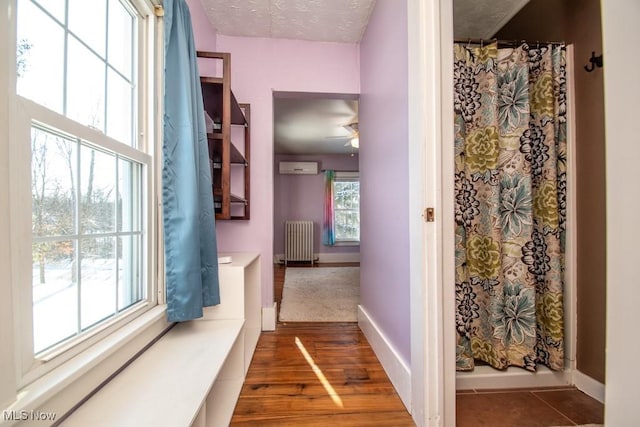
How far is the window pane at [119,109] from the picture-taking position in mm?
883

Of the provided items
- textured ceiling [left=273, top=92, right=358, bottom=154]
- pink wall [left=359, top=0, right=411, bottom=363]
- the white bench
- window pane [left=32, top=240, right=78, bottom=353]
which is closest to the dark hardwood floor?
the white bench

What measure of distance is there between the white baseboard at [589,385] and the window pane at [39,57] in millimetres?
2475

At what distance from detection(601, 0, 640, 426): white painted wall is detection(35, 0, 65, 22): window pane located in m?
1.29

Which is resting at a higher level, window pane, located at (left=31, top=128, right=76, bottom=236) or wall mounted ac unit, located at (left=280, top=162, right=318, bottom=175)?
wall mounted ac unit, located at (left=280, top=162, right=318, bottom=175)

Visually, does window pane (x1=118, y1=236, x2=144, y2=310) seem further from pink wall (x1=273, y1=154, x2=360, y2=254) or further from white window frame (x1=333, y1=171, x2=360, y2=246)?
white window frame (x1=333, y1=171, x2=360, y2=246)

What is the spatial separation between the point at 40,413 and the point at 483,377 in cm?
176

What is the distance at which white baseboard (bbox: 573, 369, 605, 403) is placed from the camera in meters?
1.21

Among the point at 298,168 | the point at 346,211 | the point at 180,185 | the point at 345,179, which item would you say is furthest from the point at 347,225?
the point at 180,185

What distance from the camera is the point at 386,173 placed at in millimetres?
1502

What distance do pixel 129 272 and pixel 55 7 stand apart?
2.84 feet

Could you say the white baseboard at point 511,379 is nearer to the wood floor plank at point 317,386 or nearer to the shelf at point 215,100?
the wood floor plank at point 317,386

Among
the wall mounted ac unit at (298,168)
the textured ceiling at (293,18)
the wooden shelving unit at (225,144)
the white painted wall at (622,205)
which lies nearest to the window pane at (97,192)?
Result: the wooden shelving unit at (225,144)

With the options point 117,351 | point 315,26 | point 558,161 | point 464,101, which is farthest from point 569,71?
point 117,351

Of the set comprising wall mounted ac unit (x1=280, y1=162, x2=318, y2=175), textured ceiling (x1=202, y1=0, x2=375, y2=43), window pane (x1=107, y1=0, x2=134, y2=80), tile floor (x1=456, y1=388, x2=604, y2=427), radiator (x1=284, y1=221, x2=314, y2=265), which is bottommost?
tile floor (x1=456, y1=388, x2=604, y2=427)
